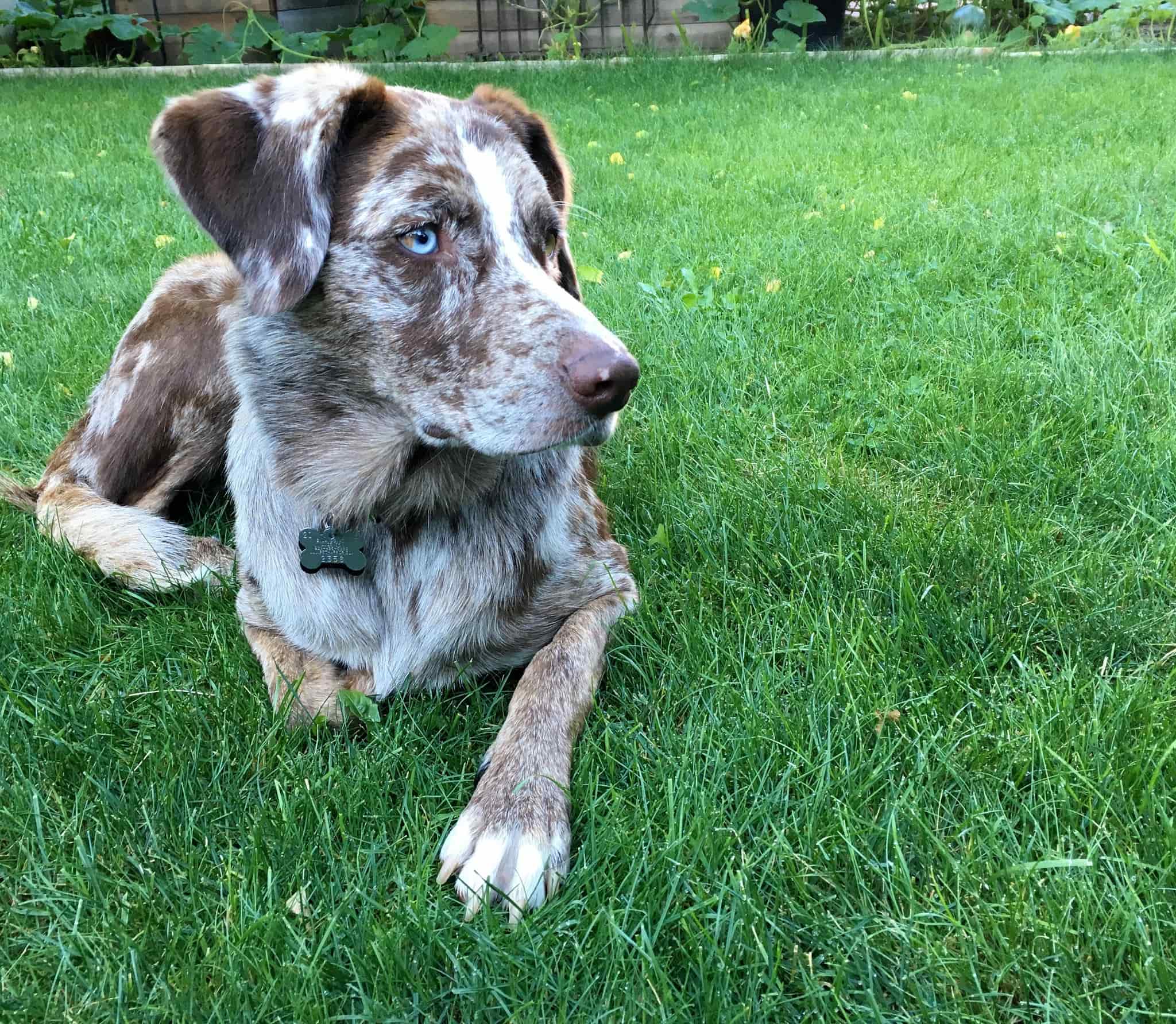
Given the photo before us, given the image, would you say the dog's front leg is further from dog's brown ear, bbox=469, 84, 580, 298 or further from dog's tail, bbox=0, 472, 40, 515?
dog's tail, bbox=0, 472, 40, 515

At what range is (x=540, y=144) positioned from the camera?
9.04ft

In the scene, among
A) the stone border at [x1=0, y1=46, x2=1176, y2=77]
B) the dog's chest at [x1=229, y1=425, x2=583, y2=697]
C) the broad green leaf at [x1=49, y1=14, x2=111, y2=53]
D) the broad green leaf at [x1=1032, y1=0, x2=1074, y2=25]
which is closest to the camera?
the dog's chest at [x1=229, y1=425, x2=583, y2=697]

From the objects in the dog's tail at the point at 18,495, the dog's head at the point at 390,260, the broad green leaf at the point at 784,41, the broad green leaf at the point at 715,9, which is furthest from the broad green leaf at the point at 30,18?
the dog's head at the point at 390,260

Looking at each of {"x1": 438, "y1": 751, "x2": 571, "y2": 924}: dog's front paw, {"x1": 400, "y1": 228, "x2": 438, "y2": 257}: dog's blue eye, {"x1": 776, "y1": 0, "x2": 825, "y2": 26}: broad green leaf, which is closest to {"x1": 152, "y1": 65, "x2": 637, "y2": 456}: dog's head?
{"x1": 400, "y1": 228, "x2": 438, "y2": 257}: dog's blue eye

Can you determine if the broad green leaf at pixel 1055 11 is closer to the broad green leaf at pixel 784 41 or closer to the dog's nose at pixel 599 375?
the broad green leaf at pixel 784 41

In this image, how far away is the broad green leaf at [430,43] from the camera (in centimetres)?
1219

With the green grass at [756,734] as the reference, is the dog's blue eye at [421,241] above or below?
above

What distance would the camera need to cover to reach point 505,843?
5.60 feet

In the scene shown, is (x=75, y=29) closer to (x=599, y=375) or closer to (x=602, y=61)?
(x=602, y=61)

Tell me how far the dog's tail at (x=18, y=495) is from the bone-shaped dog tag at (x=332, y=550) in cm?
133

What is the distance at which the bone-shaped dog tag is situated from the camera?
233 cm

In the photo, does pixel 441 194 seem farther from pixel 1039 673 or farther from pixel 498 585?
pixel 1039 673

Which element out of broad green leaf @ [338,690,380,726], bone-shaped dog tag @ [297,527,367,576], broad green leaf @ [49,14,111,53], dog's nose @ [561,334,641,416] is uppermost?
broad green leaf @ [49,14,111,53]

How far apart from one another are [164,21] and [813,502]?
13.5 metres
